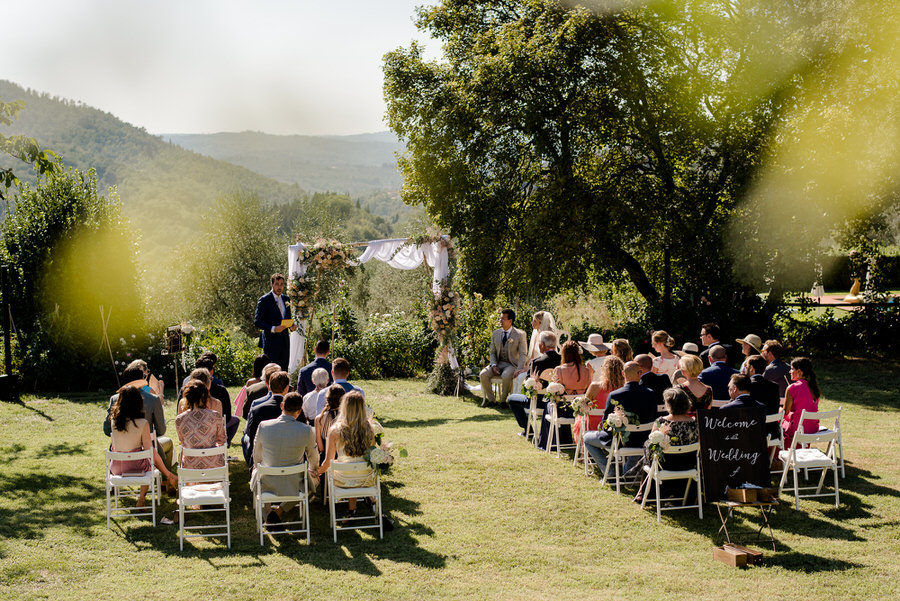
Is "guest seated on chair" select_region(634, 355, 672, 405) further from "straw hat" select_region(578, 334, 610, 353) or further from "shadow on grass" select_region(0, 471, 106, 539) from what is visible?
"shadow on grass" select_region(0, 471, 106, 539)

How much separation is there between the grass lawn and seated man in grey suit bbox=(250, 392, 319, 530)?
528 millimetres

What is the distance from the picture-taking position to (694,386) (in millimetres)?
7477

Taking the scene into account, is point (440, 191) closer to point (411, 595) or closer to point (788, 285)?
point (788, 285)

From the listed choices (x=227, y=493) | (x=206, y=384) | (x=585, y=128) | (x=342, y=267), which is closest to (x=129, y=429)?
(x=206, y=384)

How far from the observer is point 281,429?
6512mm

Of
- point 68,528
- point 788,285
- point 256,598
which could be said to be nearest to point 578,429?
point 256,598

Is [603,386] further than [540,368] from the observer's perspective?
No

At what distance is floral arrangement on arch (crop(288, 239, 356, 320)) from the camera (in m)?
13.8

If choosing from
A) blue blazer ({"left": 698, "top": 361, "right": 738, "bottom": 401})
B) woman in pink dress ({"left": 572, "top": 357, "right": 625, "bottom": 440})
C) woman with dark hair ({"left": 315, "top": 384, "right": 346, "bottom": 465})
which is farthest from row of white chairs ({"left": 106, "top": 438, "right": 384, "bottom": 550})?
blue blazer ({"left": 698, "top": 361, "right": 738, "bottom": 401})

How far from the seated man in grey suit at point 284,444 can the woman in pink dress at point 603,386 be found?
3440 mm

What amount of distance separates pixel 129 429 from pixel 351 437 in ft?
7.15

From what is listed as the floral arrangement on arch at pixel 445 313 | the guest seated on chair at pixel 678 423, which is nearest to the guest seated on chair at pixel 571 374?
the guest seated on chair at pixel 678 423

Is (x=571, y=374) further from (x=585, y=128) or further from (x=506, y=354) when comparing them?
(x=585, y=128)

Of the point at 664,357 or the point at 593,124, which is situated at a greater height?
the point at 593,124
